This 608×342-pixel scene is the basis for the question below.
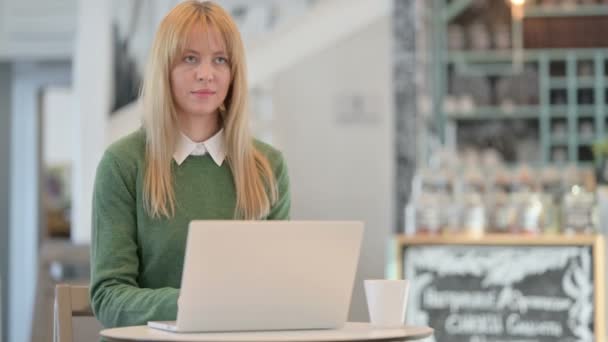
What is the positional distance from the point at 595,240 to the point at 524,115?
4783 millimetres

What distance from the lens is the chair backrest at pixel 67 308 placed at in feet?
6.19

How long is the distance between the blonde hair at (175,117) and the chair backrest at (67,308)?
19 cm

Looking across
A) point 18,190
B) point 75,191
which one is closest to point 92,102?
point 75,191

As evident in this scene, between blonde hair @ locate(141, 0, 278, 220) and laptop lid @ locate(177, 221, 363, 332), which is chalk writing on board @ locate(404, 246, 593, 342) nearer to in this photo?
blonde hair @ locate(141, 0, 278, 220)

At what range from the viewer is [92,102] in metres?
6.54

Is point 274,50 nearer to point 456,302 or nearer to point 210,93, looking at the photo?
point 456,302

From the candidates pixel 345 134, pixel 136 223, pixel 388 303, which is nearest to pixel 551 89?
pixel 345 134

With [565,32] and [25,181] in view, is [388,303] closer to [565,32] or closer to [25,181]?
[25,181]

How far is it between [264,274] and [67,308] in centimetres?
52

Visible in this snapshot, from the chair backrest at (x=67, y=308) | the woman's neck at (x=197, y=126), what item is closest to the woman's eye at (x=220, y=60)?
the woman's neck at (x=197, y=126)

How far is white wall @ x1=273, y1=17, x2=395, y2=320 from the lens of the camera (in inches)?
281

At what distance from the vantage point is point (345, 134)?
7.20 meters

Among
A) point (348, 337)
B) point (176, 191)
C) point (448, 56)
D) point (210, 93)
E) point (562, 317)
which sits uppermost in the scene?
point (448, 56)

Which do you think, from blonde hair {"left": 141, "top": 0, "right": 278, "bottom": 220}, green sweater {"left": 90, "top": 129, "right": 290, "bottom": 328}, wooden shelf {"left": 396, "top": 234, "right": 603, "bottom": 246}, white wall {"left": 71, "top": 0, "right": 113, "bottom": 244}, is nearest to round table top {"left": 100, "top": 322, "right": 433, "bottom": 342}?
green sweater {"left": 90, "top": 129, "right": 290, "bottom": 328}
